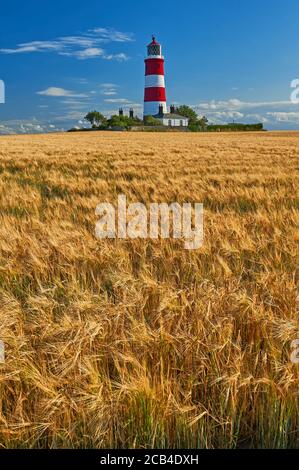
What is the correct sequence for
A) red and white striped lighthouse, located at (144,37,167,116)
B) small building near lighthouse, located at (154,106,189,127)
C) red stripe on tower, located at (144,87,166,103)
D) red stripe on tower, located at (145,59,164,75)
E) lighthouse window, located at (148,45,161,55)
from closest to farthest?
1. red stripe on tower, located at (145,59,164,75)
2. red and white striped lighthouse, located at (144,37,167,116)
3. lighthouse window, located at (148,45,161,55)
4. red stripe on tower, located at (144,87,166,103)
5. small building near lighthouse, located at (154,106,189,127)

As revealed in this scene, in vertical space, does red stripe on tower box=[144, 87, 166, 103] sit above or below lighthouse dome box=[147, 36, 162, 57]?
below

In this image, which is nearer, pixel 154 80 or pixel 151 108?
pixel 154 80

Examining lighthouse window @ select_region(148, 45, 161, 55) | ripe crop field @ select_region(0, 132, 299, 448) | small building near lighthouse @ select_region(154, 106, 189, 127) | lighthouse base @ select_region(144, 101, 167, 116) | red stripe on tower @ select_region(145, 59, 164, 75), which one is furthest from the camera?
small building near lighthouse @ select_region(154, 106, 189, 127)

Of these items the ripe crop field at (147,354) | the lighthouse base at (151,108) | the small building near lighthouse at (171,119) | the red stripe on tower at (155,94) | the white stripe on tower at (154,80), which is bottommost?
the ripe crop field at (147,354)

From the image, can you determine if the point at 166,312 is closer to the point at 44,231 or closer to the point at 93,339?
the point at 93,339

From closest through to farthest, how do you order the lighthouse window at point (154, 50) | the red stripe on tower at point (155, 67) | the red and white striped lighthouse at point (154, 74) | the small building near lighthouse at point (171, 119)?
the red stripe on tower at point (155, 67), the red and white striped lighthouse at point (154, 74), the lighthouse window at point (154, 50), the small building near lighthouse at point (171, 119)

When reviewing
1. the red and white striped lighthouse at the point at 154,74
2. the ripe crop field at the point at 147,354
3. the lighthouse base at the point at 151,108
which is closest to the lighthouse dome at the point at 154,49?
the red and white striped lighthouse at the point at 154,74

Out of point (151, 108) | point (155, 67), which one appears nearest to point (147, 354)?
point (155, 67)

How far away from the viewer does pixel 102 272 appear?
3.19 metres

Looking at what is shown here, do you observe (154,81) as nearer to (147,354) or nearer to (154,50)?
(154,50)

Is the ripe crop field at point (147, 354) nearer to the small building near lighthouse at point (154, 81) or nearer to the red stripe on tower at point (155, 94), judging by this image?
the small building near lighthouse at point (154, 81)

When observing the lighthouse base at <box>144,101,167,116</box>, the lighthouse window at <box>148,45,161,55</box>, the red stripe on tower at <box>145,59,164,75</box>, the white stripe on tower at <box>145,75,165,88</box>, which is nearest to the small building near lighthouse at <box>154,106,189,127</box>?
the lighthouse base at <box>144,101,167,116</box>

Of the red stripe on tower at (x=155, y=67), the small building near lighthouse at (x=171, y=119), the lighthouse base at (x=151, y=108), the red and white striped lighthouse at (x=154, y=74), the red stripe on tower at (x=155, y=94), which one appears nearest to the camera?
the red stripe on tower at (x=155, y=67)

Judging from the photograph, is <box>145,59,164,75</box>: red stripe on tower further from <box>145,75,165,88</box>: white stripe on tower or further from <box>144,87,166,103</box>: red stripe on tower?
<box>144,87,166,103</box>: red stripe on tower
